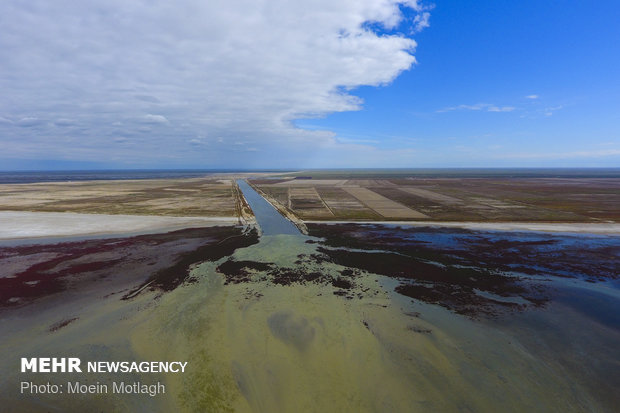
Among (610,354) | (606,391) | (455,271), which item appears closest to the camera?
(606,391)

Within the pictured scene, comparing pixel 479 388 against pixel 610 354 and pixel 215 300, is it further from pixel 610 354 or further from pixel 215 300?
pixel 215 300

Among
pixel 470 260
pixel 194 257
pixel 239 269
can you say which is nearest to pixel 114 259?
pixel 194 257

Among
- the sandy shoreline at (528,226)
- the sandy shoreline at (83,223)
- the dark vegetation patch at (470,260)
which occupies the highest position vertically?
the sandy shoreline at (83,223)

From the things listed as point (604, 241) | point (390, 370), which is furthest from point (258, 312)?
point (604, 241)

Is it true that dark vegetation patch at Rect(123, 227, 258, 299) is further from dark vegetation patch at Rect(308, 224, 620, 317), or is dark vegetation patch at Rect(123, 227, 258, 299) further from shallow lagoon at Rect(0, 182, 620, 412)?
dark vegetation patch at Rect(308, 224, 620, 317)

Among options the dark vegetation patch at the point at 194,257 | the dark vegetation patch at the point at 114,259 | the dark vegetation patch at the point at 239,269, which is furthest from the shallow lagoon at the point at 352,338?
the dark vegetation patch at the point at 114,259

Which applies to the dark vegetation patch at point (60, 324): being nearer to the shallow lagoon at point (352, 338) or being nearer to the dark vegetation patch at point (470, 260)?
the shallow lagoon at point (352, 338)

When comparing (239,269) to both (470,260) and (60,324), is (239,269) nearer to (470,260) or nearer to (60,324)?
(60,324)

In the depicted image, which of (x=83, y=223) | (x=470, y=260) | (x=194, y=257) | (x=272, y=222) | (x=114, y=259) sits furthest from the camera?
(x=272, y=222)
